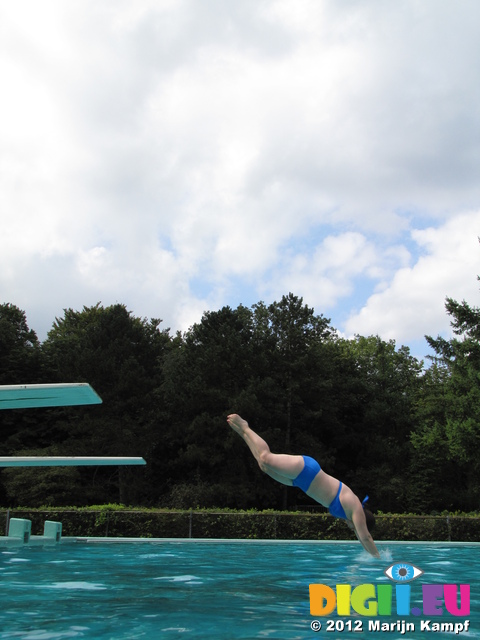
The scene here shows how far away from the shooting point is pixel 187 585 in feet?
33.5

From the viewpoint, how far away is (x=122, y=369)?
3828cm

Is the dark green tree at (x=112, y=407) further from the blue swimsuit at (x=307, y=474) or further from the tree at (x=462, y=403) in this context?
the blue swimsuit at (x=307, y=474)

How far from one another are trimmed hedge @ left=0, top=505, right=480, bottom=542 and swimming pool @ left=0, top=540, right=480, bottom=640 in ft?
4.94

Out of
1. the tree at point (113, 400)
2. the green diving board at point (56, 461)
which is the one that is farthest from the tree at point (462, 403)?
the green diving board at point (56, 461)

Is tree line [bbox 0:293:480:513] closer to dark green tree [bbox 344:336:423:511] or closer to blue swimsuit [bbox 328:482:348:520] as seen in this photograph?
dark green tree [bbox 344:336:423:511]

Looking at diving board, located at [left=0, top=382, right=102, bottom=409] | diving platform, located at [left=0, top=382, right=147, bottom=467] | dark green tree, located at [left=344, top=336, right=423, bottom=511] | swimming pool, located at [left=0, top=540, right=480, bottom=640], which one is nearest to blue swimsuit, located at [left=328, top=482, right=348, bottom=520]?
swimming pool, located at [left=0, top=540, right=480, bottom=640]

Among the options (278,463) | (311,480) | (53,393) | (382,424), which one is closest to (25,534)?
(53,393)

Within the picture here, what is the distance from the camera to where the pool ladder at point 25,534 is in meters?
17.2

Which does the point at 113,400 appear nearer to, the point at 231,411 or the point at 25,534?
the point at 231,411

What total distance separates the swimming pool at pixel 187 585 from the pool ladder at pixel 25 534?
0.43 meters

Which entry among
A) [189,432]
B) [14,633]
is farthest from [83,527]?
[189,432]

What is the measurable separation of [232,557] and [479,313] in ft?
75.8

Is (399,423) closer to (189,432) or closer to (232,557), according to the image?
(189,432)

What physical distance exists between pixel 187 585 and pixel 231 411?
26.6m
